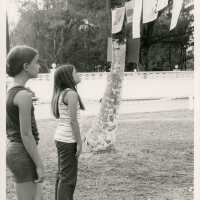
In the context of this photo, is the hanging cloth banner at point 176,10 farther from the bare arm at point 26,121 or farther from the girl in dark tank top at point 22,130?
the bare arm at point 26,121

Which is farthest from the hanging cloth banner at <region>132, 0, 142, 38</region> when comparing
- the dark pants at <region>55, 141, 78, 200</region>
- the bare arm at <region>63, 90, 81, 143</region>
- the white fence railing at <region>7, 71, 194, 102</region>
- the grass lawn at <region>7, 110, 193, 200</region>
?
the white fence railing at <region>7, 71, 194, 102</region>

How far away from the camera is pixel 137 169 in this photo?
4.56 meters

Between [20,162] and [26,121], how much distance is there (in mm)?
205

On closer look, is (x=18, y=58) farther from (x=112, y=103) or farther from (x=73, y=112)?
(x=112, y=103)

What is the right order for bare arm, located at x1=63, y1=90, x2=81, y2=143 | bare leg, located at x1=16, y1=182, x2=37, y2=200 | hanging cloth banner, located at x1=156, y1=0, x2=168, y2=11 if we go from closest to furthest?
bare leg, located at x1=16, y1=182, x2=37, y2=200
bare arm, located at x1=63, y1=90, x2=81, y2=143
hanging cloth banner, located at x1=156, y1=0, x2=168, y2=11

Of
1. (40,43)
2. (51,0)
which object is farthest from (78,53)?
(51,0)

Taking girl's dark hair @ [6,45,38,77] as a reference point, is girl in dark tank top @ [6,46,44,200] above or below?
below

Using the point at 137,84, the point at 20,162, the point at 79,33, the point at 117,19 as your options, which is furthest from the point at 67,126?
the point at 137,84

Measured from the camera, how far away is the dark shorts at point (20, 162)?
2221mm

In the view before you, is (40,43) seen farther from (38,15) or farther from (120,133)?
(120,133)

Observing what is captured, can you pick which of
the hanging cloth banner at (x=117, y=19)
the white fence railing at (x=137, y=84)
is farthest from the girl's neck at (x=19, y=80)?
the white fence railing at (x=137, y=84)

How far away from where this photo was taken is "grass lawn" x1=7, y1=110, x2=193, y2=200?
3744mm

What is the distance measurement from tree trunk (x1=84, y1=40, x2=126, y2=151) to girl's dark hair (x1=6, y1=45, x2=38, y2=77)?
2921 millimetres

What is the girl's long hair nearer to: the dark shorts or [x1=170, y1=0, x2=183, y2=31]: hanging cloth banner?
the dark shorts
